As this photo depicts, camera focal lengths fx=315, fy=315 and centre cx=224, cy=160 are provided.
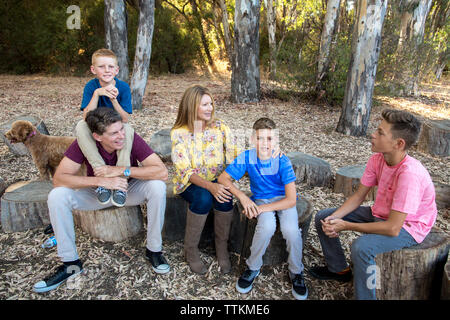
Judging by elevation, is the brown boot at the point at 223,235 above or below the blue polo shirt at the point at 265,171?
below

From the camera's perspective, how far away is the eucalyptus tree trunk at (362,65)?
5.41 meters

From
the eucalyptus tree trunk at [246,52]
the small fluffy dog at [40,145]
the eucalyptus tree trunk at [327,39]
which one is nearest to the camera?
the small fluffy dog at [40,145]

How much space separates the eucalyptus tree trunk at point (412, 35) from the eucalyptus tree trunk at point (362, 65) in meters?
3.32

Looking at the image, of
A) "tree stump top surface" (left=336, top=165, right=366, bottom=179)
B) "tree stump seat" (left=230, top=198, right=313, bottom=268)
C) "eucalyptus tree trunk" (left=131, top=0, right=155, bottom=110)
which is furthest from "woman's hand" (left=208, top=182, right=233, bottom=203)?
"eucalyptus tree trunk" (left=131, top=0, right=155, bottom=110)

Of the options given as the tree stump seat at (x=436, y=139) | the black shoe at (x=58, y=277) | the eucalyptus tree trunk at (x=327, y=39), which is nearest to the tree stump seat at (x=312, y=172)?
the tree stump seat at (x=436, y=139)

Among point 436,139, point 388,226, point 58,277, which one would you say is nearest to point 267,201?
point 388,226

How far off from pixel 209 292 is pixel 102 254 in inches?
39.2

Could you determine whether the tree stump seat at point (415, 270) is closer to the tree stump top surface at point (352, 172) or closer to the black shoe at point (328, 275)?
the black shoe at point (328, 275)

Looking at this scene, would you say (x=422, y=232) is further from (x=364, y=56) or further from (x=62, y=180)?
(x=364, y=56)

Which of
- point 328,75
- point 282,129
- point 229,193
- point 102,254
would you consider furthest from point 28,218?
point 328,75

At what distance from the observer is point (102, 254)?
2.68 meters

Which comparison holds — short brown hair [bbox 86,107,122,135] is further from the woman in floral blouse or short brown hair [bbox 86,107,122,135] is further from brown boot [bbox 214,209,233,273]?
brown boot [bbox 214,209,233,273]

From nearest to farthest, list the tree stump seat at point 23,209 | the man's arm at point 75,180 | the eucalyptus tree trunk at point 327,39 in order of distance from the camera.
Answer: the man's arm at point 75,180 < the tree stump seat at point 23,209 < the eucalyptus tree trunk at point 327,39

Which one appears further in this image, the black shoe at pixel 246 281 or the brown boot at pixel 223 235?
the brown boot at pixel 223 235
